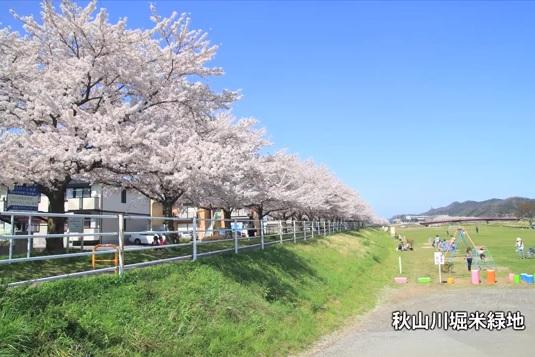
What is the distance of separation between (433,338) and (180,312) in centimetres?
626

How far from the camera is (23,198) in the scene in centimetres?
1525

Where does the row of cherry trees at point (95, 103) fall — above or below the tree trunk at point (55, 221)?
above

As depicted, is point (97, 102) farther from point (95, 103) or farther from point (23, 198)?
point (23, 198)

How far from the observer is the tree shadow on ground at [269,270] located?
44.0ft

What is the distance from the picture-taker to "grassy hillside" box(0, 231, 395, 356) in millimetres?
6646

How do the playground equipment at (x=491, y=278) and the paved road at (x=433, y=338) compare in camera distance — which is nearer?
the paved road at (x=433, y=338)

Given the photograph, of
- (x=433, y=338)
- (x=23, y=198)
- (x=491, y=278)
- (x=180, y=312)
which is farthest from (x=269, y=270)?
(x=491, y=278)

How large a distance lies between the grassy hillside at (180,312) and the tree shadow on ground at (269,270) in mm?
49

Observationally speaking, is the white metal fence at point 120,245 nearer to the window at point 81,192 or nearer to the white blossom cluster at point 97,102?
the white blossom cluster at point 97,102

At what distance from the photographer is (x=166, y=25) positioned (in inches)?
592

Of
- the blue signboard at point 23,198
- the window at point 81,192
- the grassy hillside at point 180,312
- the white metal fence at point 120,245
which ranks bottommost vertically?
the grassy hillside at point 180,312

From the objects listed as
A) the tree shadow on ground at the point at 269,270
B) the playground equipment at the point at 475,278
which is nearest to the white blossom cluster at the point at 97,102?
the tree shadow on ground at the point at 269,270

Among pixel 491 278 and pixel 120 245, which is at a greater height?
pixel 120 245

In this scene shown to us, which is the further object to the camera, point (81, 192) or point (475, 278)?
point (81, 192)
